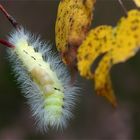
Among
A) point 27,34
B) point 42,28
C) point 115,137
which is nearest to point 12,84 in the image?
point 42,28

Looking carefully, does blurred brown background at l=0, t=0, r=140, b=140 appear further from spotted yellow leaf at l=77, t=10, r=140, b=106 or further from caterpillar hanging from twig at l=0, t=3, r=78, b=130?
spotted yellow leaf at l=77, t=10, r=140, b=106

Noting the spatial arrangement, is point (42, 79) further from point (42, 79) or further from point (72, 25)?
point (72, 25)

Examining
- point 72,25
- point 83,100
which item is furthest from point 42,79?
point 83,100

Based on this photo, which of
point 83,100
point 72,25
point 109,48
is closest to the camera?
point 109,48

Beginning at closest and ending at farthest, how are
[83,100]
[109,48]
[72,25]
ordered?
1. [109,48]
2. [72,25]
3. [83,100]

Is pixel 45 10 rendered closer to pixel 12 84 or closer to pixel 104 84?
pixel 12 84

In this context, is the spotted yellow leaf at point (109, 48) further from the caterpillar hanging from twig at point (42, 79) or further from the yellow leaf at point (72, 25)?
the caterpillar hanging from twig at point (42, 79)

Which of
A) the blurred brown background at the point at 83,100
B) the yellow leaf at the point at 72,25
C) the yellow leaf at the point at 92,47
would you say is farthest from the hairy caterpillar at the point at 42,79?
the blurred brown background at the point at 83,100
